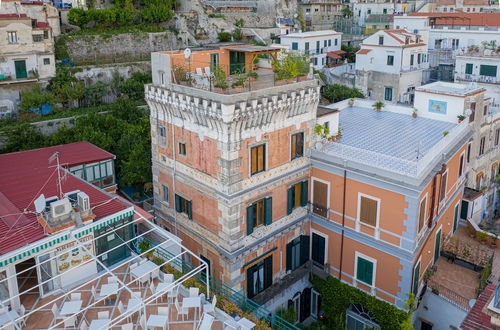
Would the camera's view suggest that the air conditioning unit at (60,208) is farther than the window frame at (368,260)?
No

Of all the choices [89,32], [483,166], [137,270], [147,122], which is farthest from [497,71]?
[89,32]

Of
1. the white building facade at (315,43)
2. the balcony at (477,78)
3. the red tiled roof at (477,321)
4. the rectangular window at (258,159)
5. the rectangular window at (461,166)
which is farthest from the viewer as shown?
the white building facade at (315,43)

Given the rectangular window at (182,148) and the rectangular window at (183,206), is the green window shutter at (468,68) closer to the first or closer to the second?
the rectangular window at (182,148)

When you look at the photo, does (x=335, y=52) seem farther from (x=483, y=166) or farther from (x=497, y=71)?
(x=483, y=166)

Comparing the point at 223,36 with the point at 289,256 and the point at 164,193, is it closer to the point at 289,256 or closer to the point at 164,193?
the point at 164,193

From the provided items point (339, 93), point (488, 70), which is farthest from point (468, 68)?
point (339, 93)

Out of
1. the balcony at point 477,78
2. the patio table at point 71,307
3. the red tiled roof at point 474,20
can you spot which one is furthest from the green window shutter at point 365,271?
the red tiled roof at point 474,20
